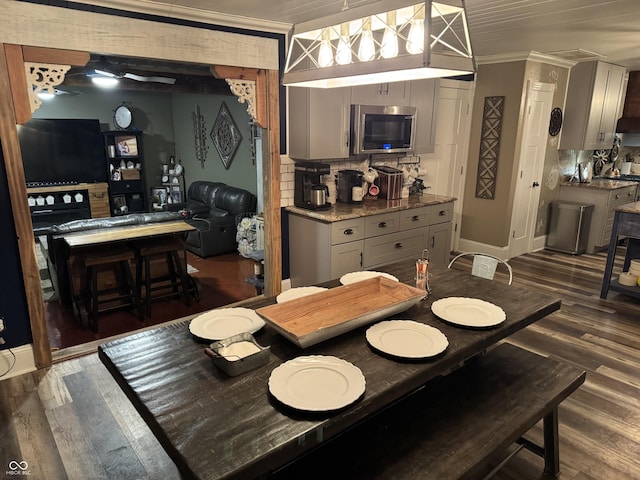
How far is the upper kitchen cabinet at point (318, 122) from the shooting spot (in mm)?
3600

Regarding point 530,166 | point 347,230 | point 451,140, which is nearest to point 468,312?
point 347,230

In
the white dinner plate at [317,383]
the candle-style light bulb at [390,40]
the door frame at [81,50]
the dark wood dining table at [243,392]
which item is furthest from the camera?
the door frame at [81,50]

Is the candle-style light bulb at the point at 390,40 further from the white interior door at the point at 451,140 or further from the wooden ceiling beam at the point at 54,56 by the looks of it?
the white interior door at the point at 451,140

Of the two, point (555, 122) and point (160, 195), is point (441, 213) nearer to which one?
point (555, 122)

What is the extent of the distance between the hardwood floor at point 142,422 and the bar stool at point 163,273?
890mm

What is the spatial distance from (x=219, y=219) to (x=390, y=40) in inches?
180

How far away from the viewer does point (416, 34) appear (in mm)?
1537

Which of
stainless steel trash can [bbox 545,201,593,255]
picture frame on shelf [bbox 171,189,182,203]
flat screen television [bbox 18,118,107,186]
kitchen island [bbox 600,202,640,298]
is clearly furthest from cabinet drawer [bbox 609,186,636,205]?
→ flat screen television [bbox 18,118,107,186]

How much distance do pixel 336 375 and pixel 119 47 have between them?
8.36 feet

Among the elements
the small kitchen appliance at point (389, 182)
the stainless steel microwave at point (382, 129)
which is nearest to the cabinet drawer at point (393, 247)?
the small kitchen appliance at point (389, 182)

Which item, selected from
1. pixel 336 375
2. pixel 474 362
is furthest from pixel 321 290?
pixel 474 362

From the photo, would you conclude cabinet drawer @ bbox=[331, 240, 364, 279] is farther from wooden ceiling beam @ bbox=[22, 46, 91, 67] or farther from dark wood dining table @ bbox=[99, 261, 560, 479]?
wooden ceiling beam @ bbox=[22, 46, 91, 67]

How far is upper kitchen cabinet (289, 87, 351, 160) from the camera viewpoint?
3.60 metres

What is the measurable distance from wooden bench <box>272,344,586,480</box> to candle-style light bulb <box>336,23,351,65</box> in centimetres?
149
